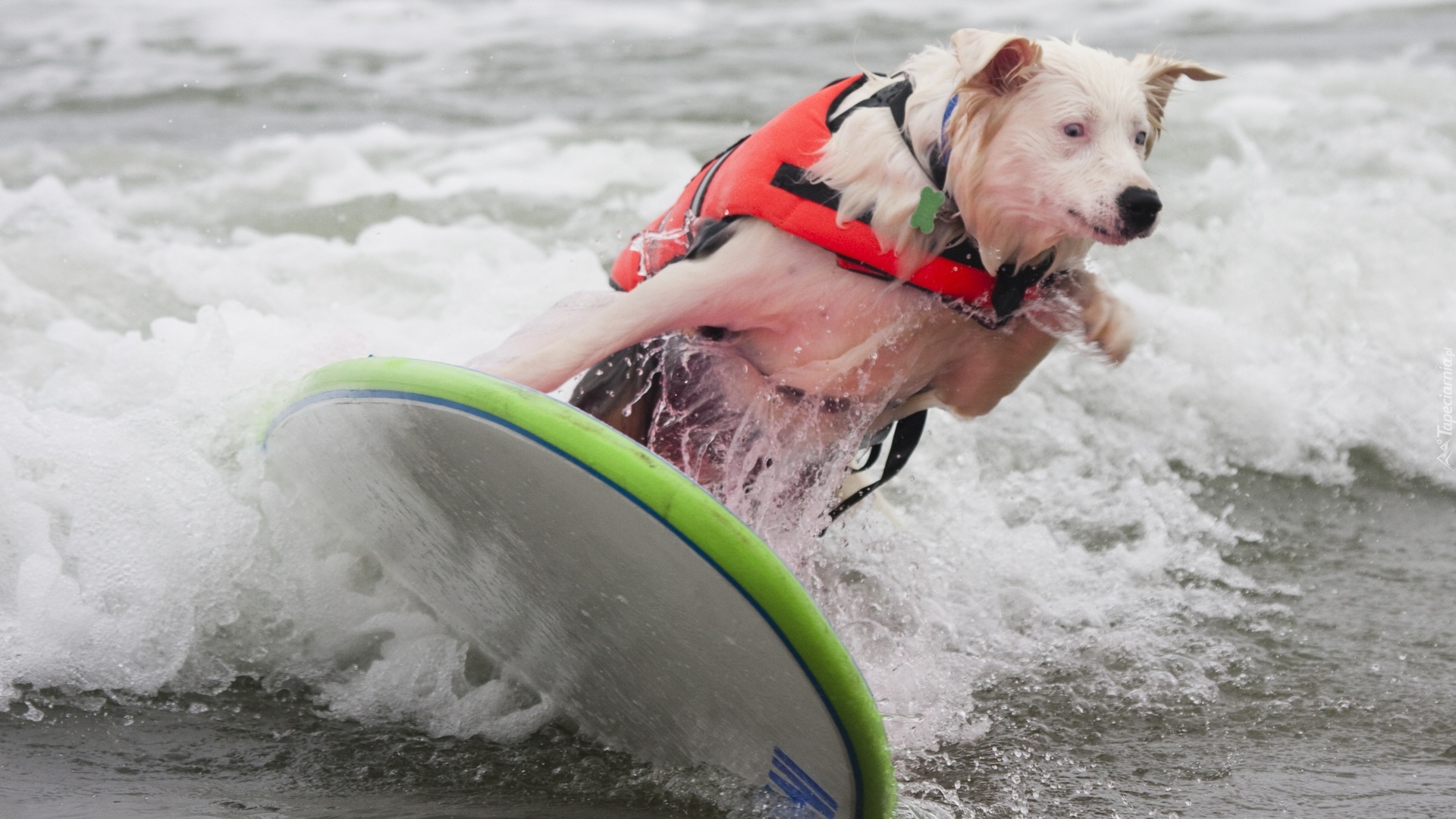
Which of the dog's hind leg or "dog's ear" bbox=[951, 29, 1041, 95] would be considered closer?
"dog's ear" bbox=[951, 29, 1041, 95]

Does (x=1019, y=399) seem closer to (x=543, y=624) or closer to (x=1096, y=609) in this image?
(x=1096, y=609)

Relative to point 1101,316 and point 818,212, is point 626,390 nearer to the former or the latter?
point 818,212

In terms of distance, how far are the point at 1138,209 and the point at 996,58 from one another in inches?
12.1

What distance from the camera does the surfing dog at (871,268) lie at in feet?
6.47

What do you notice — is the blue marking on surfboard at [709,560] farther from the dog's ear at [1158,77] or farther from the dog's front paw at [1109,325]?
the dog's ear at [1158,77]

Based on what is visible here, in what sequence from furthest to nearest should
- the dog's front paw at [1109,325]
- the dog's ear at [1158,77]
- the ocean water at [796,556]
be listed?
the ocean water at [796,556]
the dog's front paw at [1109,325]
the dog's ear at [1158,77]

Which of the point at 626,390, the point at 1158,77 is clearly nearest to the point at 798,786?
the point at 626,390

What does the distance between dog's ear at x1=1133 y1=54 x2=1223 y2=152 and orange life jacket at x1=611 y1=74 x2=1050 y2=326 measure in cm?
29

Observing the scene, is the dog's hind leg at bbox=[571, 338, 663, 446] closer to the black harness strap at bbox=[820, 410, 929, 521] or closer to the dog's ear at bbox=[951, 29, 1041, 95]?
the black harness strap at bbox=[820, 410, 929, 521]

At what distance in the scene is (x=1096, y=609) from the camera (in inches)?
121

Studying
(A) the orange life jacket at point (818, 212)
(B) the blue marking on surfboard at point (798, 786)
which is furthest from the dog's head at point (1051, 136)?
(B) the blue marking on surfboard at point (798, 786)

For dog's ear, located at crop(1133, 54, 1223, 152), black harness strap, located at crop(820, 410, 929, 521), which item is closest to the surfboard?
black harness strap, located at crop(820, 410, 929, 521)

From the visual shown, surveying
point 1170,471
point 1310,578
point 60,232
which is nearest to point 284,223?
point 60,232

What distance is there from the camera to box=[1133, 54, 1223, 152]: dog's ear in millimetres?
2070
